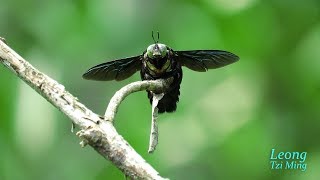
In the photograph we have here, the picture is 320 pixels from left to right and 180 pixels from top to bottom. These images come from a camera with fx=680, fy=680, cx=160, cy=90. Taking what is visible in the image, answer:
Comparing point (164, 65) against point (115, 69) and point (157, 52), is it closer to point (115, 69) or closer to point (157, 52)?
point (157, 52)

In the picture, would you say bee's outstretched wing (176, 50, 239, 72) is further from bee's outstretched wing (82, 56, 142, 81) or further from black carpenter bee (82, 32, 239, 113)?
bee's outstretched wing (82, 56, 142, 81)

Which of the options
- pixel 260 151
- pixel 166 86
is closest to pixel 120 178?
pixel 260 151

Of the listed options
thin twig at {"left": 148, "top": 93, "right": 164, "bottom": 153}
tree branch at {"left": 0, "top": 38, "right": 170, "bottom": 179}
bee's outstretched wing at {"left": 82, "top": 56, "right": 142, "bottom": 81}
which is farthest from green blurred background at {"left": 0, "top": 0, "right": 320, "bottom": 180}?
tree branch at {"left": 0, "top": 38, "right": 170, "bottom": 179}

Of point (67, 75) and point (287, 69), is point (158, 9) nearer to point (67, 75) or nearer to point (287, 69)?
point (67, 75)

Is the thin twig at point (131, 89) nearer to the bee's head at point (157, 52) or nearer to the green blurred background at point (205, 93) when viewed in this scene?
the bee's head at point (157, 52)

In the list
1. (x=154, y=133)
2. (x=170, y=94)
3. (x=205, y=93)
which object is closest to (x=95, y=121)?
(x=154, y=133)

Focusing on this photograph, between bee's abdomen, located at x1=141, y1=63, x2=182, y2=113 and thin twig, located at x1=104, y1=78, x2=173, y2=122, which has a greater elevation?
bee's abdomen, located at x1=141, y1=63, x2=182, y2=113
